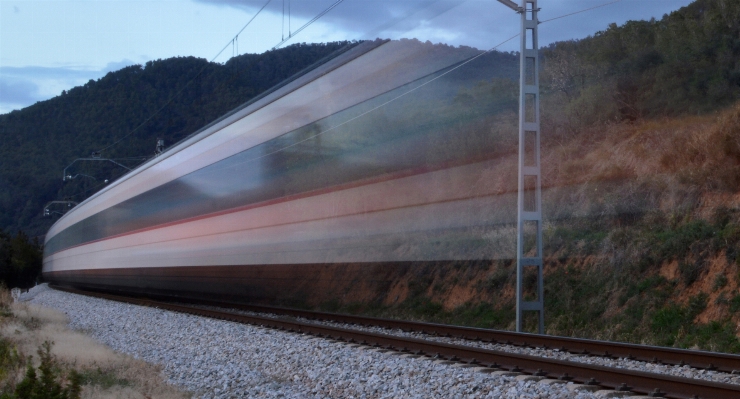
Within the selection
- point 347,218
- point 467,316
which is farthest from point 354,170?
point 467,316

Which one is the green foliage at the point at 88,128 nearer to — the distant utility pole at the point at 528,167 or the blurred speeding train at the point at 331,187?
the blurred speeding train at the point at 331,187

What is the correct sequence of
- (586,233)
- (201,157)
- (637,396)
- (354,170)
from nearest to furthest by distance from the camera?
(637,396)
(354,170)
(586,233)
(201,157)

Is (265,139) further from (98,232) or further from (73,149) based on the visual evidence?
(73,149)

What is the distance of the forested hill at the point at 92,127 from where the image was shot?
6931 cm

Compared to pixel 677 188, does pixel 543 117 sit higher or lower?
higher

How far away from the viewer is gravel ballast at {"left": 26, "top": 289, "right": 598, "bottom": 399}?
6.61m

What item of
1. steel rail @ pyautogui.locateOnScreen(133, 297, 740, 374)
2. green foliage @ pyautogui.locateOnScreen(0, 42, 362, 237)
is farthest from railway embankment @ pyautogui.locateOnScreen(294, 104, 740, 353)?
green foliage @ pyautogui.locateOnScreen(0, 42, 362, 237)

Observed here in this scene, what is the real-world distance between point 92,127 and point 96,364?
81.4 meters

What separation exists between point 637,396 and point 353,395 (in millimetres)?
2536

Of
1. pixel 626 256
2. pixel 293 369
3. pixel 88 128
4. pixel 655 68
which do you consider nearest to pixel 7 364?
pixel 293 369

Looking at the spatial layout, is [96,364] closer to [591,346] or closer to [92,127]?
[591,346]

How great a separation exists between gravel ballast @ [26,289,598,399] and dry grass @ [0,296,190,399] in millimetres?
290

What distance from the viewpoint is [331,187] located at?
45.4ft

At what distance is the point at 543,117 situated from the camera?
22.2 meters
